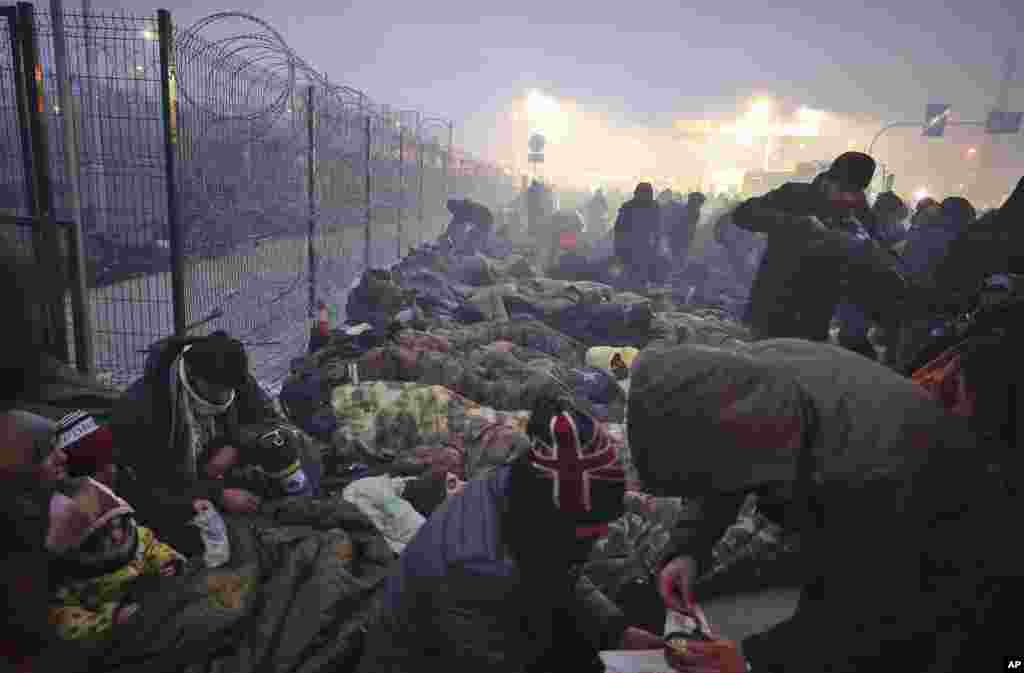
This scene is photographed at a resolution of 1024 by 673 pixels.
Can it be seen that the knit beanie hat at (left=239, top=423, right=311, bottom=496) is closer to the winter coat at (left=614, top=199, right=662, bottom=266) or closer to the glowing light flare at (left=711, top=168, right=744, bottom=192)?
the winter coat at (left=614, top=199, right=662, bottom=266)

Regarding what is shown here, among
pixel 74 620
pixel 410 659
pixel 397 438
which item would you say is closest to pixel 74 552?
pixel 74 620

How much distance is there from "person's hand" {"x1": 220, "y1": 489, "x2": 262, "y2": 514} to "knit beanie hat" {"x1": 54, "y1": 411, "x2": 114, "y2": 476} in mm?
547

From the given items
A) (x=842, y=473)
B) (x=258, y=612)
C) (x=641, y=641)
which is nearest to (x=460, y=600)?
(x=641, y=641)

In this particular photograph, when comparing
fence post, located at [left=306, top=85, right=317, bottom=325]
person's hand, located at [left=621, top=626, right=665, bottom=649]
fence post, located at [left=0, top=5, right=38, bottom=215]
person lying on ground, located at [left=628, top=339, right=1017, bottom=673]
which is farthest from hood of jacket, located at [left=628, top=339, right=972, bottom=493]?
fence post, located at [left=306, top=85, right=317, bottom=325]

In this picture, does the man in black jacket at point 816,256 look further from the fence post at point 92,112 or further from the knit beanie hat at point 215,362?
the fence post at point 92,112

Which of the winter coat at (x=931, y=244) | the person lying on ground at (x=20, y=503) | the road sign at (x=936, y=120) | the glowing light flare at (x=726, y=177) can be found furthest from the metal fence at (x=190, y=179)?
the glowing light flare at (x=726, y=177)

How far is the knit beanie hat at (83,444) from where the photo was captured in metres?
2.24

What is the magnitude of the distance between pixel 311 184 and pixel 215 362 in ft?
13.6

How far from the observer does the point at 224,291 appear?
18.3 ft

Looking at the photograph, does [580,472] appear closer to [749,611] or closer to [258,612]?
[258,612]

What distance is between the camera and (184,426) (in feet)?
9.56

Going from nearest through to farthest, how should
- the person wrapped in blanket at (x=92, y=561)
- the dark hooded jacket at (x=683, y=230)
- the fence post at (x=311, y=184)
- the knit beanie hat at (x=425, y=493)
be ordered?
the person wrapped in blanket at (x=92, y=561) → the knit beanie hat at (x=425, y=493) → the fence post at (x=311, y=184) → the dark hooded jacket at (x=683, y=230)

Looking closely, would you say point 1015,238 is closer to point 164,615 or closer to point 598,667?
point 598,667

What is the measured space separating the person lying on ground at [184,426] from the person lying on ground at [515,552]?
1.48 metres
